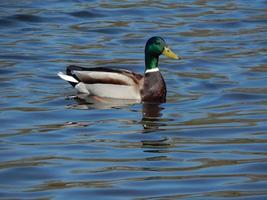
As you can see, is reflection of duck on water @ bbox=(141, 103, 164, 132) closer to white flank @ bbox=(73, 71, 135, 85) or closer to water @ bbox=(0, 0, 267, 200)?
water @ bbox=(0, 0, 267, 200)

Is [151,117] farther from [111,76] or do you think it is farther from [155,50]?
[155,50]

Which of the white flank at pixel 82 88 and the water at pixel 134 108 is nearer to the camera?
the water at pixel 134 108

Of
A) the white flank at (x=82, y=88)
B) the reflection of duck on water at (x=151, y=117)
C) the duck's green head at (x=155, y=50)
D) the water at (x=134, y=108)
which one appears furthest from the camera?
the duck's green head at (x=155, y=50)

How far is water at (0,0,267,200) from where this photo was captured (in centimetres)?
1109

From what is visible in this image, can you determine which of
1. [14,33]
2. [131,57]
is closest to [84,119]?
[131,57]

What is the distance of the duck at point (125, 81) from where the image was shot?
54.4 ft

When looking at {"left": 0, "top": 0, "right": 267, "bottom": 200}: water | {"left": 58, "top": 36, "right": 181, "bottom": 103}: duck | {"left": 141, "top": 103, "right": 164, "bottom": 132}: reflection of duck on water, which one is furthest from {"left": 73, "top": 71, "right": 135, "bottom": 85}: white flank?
{"left": 141, "top": 103, "right": 164, "bottom": 132}: reflection of duck on water

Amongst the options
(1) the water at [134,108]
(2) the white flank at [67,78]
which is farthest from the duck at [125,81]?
(1) the water at [134,108]

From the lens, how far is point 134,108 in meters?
15.9

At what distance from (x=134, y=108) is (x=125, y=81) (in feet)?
2.89

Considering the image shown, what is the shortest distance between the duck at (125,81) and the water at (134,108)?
0.74ft

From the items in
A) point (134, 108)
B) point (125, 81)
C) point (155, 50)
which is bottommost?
point (134, 108)

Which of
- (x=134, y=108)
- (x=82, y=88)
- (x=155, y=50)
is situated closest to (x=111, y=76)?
(x=82, y=88)

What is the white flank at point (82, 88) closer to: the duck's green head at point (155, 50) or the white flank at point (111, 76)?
the white flank at point (111, 76)
